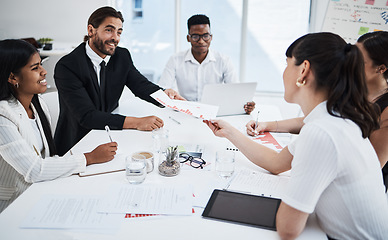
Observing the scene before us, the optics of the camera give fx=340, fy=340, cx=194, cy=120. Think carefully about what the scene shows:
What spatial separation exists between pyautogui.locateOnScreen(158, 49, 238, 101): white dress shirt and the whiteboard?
1.66m

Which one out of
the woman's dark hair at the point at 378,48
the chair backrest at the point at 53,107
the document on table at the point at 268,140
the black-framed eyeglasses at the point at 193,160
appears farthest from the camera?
the chair backrest at the point at 53,107

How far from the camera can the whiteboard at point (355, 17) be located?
3859 mm

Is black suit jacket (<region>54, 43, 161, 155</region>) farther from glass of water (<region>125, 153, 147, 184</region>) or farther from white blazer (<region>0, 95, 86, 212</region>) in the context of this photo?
glass of water (<region>125, 153, 147, 184</region>)

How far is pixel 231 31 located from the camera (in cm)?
479

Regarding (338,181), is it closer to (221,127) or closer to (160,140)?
(221,127)

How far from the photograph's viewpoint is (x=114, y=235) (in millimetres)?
1077

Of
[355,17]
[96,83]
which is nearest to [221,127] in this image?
[96,83]

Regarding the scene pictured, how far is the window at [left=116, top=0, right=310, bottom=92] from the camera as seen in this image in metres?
4.66

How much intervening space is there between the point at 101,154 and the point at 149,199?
412 mm

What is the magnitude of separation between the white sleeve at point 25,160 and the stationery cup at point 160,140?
0.47 metres

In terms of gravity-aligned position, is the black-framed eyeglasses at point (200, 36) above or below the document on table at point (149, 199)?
above

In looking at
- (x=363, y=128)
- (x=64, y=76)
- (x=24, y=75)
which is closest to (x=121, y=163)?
(x=24, y=75)

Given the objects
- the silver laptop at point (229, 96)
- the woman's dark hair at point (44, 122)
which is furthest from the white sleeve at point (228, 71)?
the woman's dark hair at point (44, 122)

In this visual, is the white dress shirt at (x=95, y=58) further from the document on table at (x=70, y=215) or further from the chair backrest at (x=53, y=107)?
the document on table at (x=70, y=215)
